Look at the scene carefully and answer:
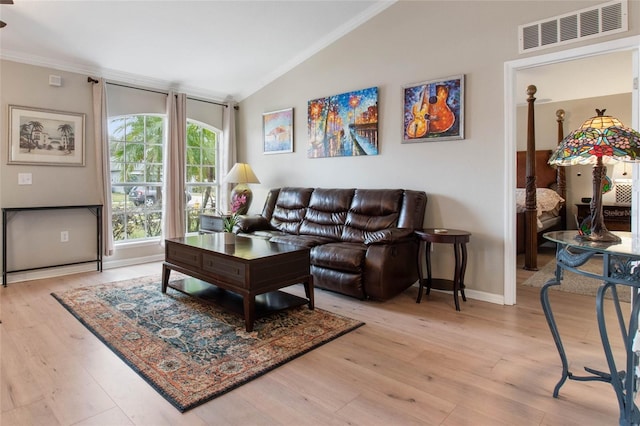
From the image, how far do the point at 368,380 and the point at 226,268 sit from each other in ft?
4.44

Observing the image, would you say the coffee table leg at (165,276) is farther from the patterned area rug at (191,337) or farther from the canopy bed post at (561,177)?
the canopy bed post at (561,177)

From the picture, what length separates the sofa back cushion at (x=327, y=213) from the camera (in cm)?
412

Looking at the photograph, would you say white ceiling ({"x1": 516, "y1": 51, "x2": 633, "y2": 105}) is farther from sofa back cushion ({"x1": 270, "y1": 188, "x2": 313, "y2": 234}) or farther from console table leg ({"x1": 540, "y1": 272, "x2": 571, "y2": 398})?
console table leg ({"x1": 540, "y1": 272, "x2": 571, "y2": 398})

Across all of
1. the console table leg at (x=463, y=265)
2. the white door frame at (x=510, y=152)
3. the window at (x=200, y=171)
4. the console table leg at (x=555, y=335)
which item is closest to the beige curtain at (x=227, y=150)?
the window at (x=200, y=171)

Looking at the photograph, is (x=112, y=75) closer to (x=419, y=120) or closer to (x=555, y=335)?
(x=419, y=120)

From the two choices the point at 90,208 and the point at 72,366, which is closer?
the point at 72,366

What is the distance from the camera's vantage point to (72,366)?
7.00 feet

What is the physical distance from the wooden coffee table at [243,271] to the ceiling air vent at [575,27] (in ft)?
8.49

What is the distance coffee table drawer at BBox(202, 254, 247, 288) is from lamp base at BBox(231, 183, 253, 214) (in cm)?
217

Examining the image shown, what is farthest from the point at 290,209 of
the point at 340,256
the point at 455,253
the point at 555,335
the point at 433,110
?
the point at 555,335

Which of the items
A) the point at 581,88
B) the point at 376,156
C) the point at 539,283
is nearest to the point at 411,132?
the point at 376,156

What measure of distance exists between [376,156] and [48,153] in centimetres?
369

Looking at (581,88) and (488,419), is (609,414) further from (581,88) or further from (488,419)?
(581,88)

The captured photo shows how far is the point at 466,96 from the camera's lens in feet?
11.4
